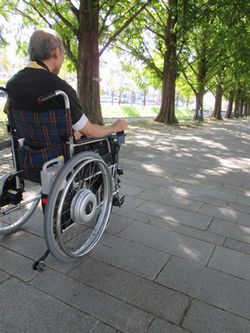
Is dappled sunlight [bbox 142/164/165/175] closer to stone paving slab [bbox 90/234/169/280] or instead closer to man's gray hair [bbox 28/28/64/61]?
stone paving slab [bbox 90/234/169/280]

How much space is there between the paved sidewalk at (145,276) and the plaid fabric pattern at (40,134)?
0.79 metres

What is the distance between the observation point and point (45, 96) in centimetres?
192

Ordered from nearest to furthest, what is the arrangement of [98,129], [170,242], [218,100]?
[98,129]
[170,242]
[218,100]

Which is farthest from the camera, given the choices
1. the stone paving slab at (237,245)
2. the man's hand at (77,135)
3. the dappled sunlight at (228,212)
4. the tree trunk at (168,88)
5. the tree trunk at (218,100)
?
the tree trunk at (218,100)

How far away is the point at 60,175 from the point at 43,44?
997mm

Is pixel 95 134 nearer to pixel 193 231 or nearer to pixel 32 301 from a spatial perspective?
pixel 32 301

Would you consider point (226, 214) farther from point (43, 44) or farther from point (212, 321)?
point (43, 44)

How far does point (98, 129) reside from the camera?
7.75 ft

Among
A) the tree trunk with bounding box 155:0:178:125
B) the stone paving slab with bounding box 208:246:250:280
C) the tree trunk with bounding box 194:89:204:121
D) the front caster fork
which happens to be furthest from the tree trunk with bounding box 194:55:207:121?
the front caster fork

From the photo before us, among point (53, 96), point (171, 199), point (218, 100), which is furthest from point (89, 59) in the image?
point (218, 100)

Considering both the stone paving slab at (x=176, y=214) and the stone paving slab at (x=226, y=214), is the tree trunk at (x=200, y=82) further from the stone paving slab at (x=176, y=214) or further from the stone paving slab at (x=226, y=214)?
the stone paving slab at (x=176, y=214)

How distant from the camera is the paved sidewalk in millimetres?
1811

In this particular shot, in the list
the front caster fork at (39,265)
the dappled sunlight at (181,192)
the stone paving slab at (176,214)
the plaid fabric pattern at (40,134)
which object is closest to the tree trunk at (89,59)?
the dappled sunlight at (181,192)

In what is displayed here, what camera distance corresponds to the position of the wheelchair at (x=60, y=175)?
2.02m
